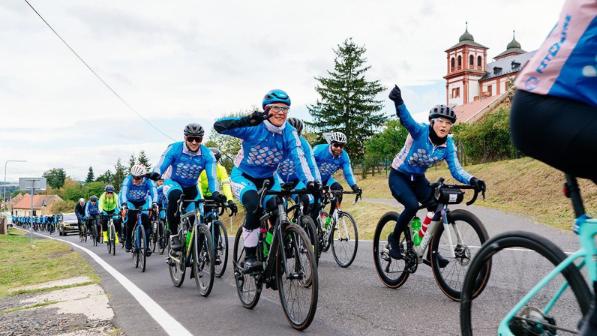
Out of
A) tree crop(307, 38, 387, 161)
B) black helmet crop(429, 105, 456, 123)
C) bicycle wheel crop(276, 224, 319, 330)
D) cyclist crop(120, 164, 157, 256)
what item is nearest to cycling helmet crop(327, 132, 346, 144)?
black helmet crop(429, 105, 456, 123)

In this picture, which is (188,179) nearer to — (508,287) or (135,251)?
(135,251)

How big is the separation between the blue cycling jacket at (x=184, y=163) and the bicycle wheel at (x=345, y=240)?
7.22 ft

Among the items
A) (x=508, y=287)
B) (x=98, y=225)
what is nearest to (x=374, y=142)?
(x=98, y=225)

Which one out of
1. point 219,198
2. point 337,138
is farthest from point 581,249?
point 337,138

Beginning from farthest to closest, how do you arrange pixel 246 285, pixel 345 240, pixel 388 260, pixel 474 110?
pixel 474 110
pixel 345 240
pixel 388 260
pixel 246 285

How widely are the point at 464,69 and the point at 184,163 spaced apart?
108m

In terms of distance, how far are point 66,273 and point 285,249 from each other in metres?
7.91

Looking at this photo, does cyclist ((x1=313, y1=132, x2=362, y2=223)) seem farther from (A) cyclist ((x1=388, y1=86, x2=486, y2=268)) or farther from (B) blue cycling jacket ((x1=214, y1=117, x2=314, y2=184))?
(B) blue cycling jacket ((x1=214, y1=117, x2=314, y2=184))

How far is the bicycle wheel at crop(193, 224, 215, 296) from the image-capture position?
658 centimetres

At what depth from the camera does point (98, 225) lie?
21.9 meters

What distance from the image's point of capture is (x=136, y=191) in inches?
492

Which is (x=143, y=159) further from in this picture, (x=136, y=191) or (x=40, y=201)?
(x=136, y=191)

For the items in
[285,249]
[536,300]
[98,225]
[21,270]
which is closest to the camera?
→ [536,300]

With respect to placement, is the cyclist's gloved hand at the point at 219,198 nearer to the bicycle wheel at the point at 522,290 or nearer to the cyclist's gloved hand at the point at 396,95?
the cyclist's gloved hand at the point at 396,95
